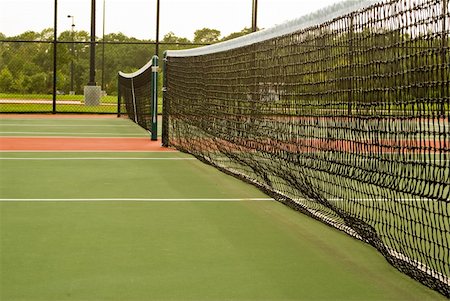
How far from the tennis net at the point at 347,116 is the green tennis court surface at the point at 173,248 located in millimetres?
186

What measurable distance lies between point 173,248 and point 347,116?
1299mm

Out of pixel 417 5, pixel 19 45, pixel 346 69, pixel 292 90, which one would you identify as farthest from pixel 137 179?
pixel 19 45

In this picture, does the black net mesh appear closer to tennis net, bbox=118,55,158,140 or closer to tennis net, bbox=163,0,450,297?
tennis net, bbox=118,55,158,140

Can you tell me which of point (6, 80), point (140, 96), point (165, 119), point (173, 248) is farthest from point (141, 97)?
point (6, 80)

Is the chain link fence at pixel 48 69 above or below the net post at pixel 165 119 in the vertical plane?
above

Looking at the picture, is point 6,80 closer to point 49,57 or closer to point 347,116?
point 49,57

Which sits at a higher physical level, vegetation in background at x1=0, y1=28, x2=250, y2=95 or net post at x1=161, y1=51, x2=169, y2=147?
vegetation in background at x1=0, y1=28, x2=250, y2=95

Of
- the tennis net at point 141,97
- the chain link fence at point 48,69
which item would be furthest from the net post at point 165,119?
the chain link fence at point 48,69

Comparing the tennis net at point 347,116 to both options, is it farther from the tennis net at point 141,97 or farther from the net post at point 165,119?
the tennis net at point 141,97

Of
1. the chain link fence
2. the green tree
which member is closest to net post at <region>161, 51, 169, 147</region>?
the chain link fence

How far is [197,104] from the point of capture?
29.7 ft

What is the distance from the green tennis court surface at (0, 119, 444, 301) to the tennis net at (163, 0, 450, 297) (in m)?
0.19

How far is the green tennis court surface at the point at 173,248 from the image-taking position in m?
3.10

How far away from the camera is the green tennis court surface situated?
3098 millimetres
